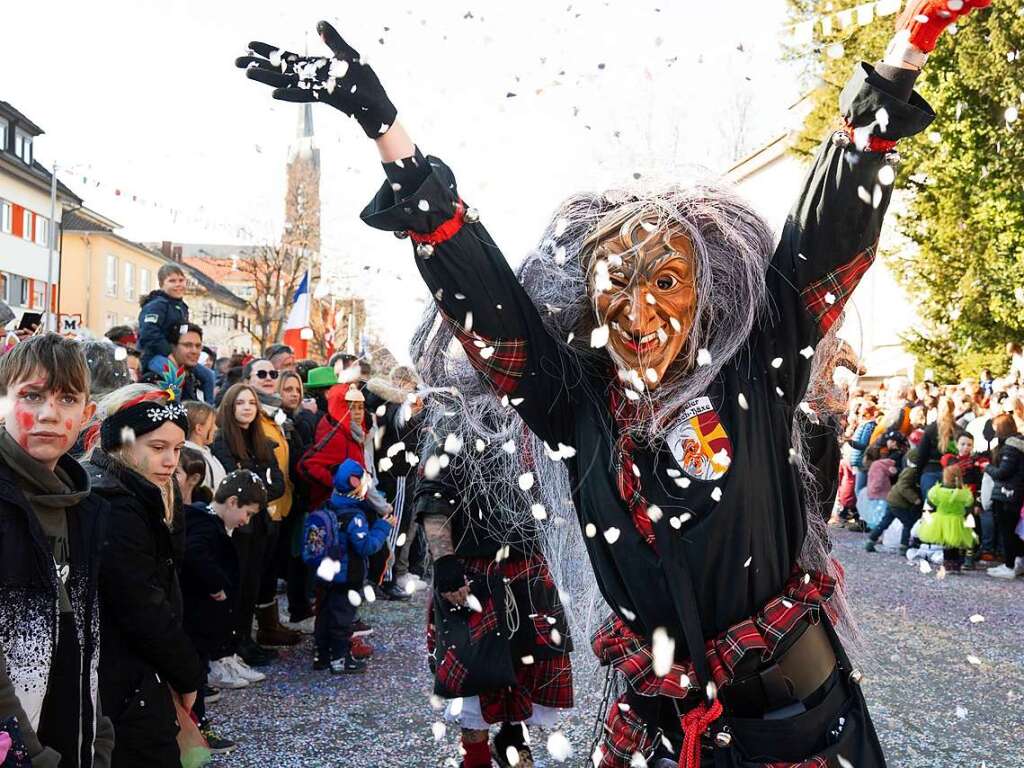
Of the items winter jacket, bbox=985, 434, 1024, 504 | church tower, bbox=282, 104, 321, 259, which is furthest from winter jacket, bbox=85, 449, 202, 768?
church tower, bbox=282, 104, 321, 259

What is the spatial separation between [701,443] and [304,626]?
579cm

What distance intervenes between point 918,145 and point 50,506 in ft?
52.7

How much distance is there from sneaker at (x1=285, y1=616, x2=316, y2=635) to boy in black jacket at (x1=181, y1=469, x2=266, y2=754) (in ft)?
5.81

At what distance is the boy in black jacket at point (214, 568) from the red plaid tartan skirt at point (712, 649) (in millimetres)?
2798

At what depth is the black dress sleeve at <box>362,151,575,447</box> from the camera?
181cm

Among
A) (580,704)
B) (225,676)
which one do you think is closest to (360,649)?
(225,676)

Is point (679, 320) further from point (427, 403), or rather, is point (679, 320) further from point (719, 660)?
point (427, 403)

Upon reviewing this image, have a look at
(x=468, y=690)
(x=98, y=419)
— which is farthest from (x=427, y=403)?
(x=98, y=419)

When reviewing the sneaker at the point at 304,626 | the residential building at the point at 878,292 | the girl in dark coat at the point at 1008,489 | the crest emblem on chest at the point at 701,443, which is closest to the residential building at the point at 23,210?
the residential building at the point at 878,292

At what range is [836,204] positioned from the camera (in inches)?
72.7

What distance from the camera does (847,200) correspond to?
6.02ft

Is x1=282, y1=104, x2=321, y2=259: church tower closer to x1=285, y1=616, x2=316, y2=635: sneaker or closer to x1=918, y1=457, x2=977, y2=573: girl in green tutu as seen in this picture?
x1=285, y1=616, x2=316, y2=635: sneaker

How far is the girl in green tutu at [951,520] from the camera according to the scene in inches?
388

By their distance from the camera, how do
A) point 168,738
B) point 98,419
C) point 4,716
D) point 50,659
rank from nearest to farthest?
point 4,716, point 50,659, point 168,738, point 98,419
